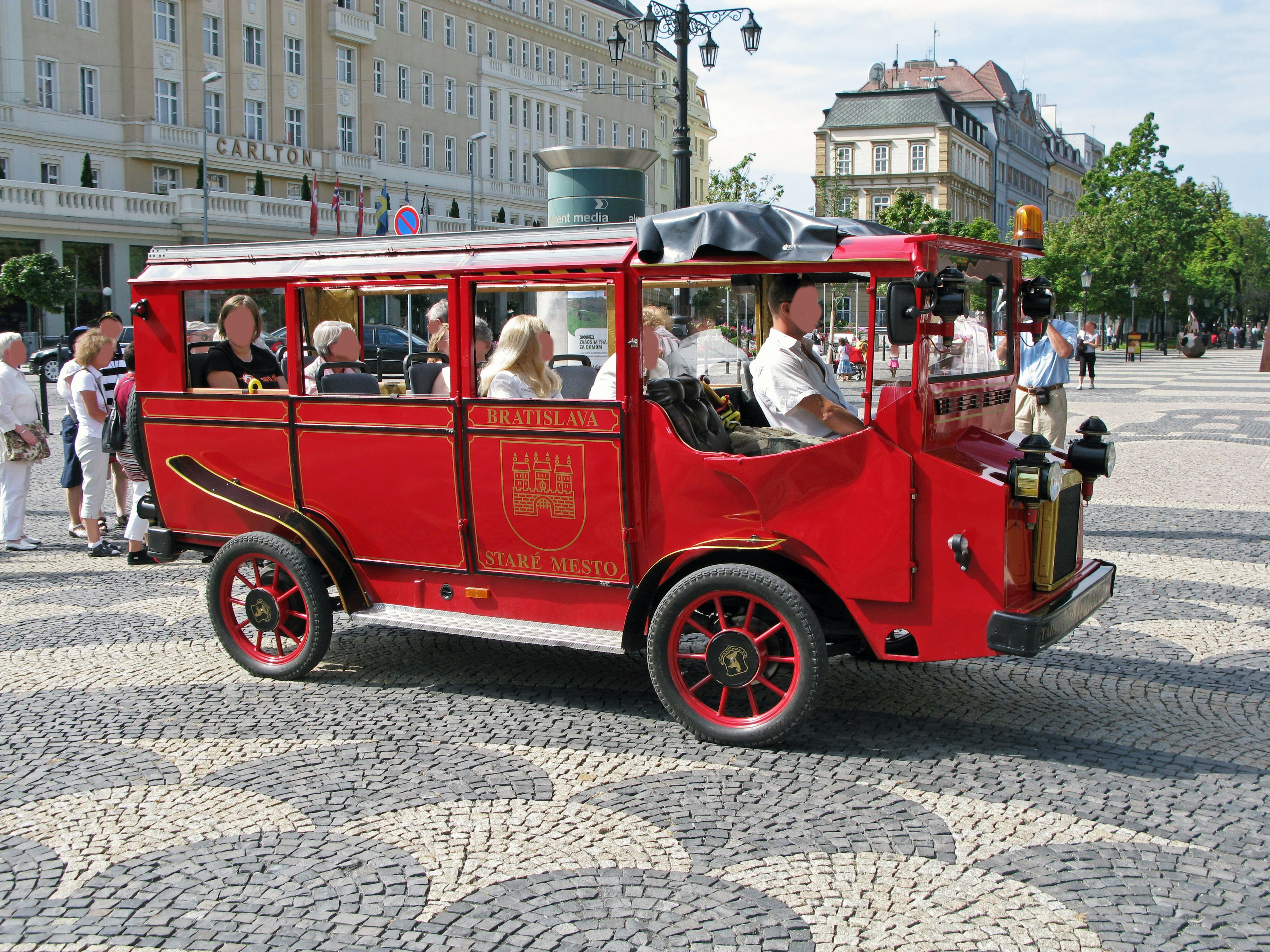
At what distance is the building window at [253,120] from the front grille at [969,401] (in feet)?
179

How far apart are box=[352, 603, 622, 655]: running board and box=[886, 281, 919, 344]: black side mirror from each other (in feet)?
6.28

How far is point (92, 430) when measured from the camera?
9.73m

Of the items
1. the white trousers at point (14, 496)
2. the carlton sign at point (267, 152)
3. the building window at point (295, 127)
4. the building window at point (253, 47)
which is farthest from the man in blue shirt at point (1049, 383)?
the building window at point (295, 127)

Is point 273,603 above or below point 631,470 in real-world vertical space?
below

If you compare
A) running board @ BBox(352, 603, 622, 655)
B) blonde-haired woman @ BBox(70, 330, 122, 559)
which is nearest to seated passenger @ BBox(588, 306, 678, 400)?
running board @ BBox(352, 603, 622, 655)

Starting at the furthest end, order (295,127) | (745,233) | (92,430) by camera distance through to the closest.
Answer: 1. (295,127)
2. (92,430)
3. (745,233)

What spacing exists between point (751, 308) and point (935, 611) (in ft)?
6.46

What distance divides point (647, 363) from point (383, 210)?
2445cm

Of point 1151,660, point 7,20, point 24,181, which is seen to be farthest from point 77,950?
point 7,20

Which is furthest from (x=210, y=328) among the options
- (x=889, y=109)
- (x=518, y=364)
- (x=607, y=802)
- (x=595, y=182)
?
(x=889, y=109)

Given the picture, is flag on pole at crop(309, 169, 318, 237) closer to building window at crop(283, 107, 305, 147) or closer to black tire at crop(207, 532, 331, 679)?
building window at crop(283, 107, 305, 147)

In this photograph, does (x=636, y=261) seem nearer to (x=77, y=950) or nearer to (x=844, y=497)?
(x=844, y=497)

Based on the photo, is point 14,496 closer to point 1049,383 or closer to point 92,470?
point 92,470

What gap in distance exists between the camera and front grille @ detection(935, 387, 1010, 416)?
16.5ft
